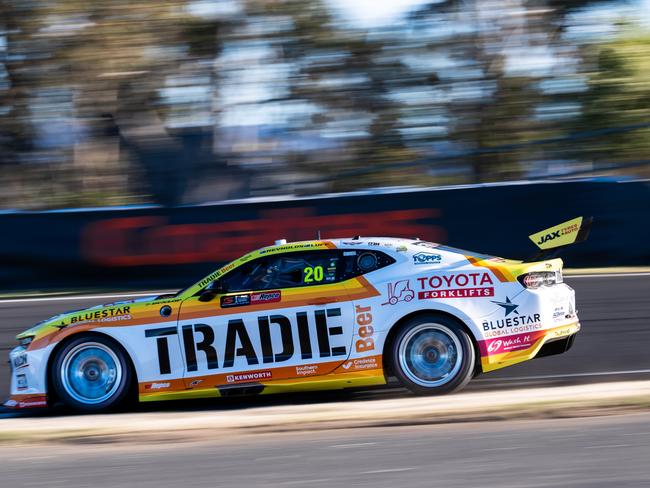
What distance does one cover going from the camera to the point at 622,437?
5.57 m

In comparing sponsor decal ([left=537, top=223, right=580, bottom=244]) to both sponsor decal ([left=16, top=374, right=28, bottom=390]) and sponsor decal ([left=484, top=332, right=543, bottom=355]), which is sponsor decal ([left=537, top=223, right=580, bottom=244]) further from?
sponsor decal ([left=16, top=374, right=28, bottom=390])

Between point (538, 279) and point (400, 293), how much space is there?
116 centimetres

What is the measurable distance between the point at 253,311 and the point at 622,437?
3.21 metres

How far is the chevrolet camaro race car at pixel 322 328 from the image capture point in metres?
7.57

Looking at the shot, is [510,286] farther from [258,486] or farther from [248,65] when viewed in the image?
[248,65]

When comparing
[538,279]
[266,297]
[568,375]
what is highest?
[266,297]

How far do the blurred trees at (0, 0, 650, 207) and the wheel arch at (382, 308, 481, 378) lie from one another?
11.9 metres

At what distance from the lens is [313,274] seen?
7723 mm

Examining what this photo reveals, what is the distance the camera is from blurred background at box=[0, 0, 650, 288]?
19516 millimetres

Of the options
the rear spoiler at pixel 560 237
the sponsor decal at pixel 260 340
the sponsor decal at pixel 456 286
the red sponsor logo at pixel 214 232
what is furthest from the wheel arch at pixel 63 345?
the red sponsor logo at pixel 214 232

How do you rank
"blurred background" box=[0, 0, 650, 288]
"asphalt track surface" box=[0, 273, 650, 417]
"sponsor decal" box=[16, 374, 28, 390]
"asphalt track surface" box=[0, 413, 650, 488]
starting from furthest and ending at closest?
1. "blurred background" box=[0, 0, 650, 288]
2. "asphalt track surface" box=[0, 273, 650, 417]
3. "sponsor decal" box=[16, 374, 28, 390]
4. "asphalt track surface" box=[0, 413, 650, 488]

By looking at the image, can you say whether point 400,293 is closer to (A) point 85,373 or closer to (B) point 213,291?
(B) point 213,291

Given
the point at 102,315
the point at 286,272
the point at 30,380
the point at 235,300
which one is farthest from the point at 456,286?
the point at 30,380

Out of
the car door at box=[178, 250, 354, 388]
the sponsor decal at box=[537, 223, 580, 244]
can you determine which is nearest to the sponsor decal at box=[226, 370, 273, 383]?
the car door at box=[178, 250, 354, 388]
